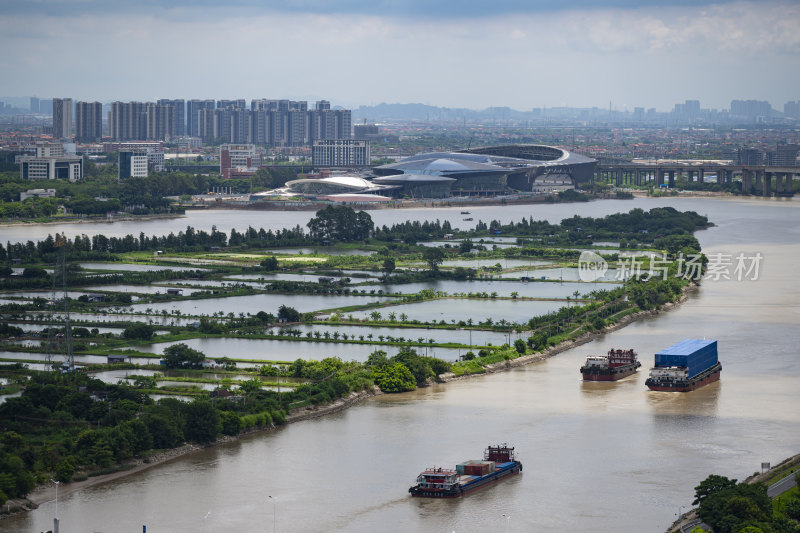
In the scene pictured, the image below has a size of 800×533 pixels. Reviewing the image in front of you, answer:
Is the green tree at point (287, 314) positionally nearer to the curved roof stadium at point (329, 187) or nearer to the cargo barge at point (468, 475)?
the cargo barge at point (468, 475)

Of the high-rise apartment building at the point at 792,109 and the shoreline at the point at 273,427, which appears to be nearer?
the shoreline at the point at 273,427

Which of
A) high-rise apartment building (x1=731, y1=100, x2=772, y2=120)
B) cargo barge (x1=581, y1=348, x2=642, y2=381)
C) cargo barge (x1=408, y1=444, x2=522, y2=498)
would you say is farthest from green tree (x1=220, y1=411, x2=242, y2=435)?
high-rise apartment building (x1=731, y1=100, x2=772, y2=120)

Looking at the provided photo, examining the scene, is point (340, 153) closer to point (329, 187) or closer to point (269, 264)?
point (329, 187)

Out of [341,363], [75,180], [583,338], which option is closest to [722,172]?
[75,180]

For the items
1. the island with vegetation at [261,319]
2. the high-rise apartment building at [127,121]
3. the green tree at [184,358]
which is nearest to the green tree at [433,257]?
the island with vegetation at [261,319]

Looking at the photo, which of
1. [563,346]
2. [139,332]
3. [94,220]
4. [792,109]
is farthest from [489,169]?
[792,109]

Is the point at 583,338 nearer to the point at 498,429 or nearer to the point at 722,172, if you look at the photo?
the point at 498,429
